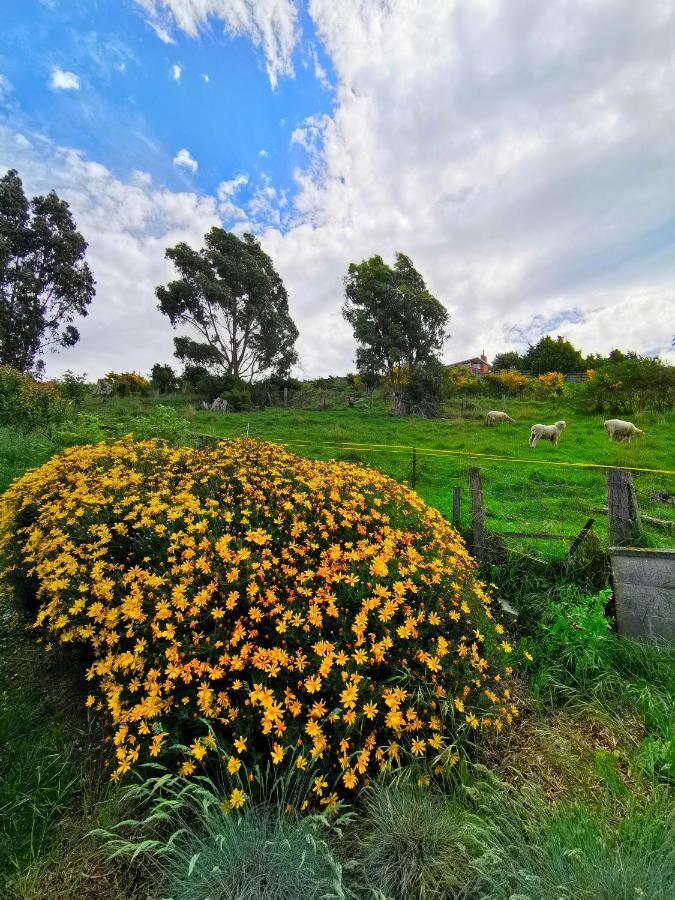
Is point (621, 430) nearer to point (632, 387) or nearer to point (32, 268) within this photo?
point (632, 387)

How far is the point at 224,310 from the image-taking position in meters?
30.6

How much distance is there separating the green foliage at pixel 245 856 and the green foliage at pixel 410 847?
0.17m

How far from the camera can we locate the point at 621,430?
1093 centimetres

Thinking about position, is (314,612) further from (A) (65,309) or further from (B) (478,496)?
(A) (65,309)

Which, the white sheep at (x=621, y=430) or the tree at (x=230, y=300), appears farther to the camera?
the tree at (x=230, y=300)

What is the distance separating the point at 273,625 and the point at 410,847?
104 centimetres

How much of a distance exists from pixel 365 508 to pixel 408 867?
1883mm

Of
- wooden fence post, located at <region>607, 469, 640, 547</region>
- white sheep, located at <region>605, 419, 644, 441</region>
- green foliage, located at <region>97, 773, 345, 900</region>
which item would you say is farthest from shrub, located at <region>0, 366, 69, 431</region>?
white sheep, located at <region>605, 419, 644, 441</region>

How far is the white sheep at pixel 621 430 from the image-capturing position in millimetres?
10844

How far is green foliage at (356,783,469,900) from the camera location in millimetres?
1439

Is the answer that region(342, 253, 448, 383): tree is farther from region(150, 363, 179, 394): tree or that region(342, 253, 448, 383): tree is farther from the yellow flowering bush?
the yellow flowering bush

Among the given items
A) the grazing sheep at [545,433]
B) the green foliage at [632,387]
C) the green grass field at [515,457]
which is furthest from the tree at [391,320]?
the grazing sheep at [545,433]

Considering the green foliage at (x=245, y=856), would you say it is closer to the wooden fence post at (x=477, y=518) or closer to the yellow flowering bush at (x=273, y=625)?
the yellow flowering bush at (x=273, y=625)

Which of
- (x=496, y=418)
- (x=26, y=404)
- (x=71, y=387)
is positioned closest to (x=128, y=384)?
(x=71, y=387)
